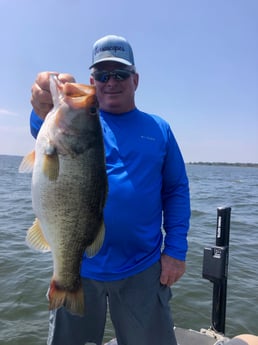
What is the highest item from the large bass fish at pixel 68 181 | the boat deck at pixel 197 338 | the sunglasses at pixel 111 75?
the sunglasses at pixel 111 75

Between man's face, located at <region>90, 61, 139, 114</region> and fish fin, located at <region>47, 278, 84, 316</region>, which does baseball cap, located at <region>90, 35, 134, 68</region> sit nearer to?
man's face, located at <region>90, 61, 139, 114</region>

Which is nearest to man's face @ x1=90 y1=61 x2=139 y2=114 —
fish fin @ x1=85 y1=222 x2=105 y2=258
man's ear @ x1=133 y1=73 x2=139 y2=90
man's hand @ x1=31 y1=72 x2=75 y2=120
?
man's ear @ x1=133 y1=73 x2=139 y2=90

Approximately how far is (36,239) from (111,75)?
1.43 m

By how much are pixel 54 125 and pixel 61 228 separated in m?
0.67

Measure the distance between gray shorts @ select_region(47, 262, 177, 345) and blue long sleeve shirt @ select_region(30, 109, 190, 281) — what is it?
11 centimetres

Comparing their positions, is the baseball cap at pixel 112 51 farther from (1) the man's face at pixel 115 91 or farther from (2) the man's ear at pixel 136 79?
(2) the man's ear at pixel 136 79

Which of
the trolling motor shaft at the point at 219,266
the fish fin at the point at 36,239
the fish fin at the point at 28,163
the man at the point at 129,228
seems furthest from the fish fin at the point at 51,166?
the trolling motor shaft at the point at 219,266

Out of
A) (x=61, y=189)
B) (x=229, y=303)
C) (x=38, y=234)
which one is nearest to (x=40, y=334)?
(x=229, y=303)

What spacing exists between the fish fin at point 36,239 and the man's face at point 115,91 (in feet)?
4.00

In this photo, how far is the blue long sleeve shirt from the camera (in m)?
2.89

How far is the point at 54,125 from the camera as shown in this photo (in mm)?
2303

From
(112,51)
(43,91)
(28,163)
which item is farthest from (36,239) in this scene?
(112,51)

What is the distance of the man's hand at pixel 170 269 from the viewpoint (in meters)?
3.11

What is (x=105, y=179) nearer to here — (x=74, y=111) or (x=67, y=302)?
(x=74, y=111)
